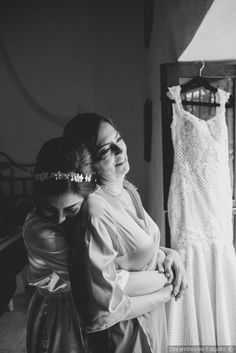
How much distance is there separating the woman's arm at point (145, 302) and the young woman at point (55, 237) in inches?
8.2

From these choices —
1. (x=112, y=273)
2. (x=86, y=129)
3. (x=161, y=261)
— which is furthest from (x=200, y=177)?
(x=112, y=273)

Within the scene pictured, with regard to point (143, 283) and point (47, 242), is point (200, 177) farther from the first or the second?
point (47, 242)

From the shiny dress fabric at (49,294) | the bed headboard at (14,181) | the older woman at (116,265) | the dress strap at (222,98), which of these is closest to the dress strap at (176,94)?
the dress strap at (222,98)

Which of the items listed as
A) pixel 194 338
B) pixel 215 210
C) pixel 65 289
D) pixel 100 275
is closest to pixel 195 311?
pixel 194 338

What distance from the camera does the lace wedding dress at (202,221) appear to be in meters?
1.76

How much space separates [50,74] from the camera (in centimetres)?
377

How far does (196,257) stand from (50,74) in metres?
2.99

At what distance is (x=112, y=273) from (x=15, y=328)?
214 cm

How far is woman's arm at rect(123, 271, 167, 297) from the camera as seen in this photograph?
1.00 meters

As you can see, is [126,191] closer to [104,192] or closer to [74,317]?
[104,192]

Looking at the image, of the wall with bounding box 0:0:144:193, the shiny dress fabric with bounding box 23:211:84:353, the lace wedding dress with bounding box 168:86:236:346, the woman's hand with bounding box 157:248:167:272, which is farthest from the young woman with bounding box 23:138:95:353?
the wall with bounding box 0:0:144:193

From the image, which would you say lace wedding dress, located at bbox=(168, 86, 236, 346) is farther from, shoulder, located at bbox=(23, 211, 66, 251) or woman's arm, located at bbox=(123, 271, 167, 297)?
shoulder, located at bbox=(23, 211, 66, 251)

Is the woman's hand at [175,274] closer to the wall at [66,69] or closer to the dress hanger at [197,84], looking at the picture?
the dress hanger at [197,84]

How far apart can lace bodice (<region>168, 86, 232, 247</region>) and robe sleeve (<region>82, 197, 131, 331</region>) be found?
1.02 m
